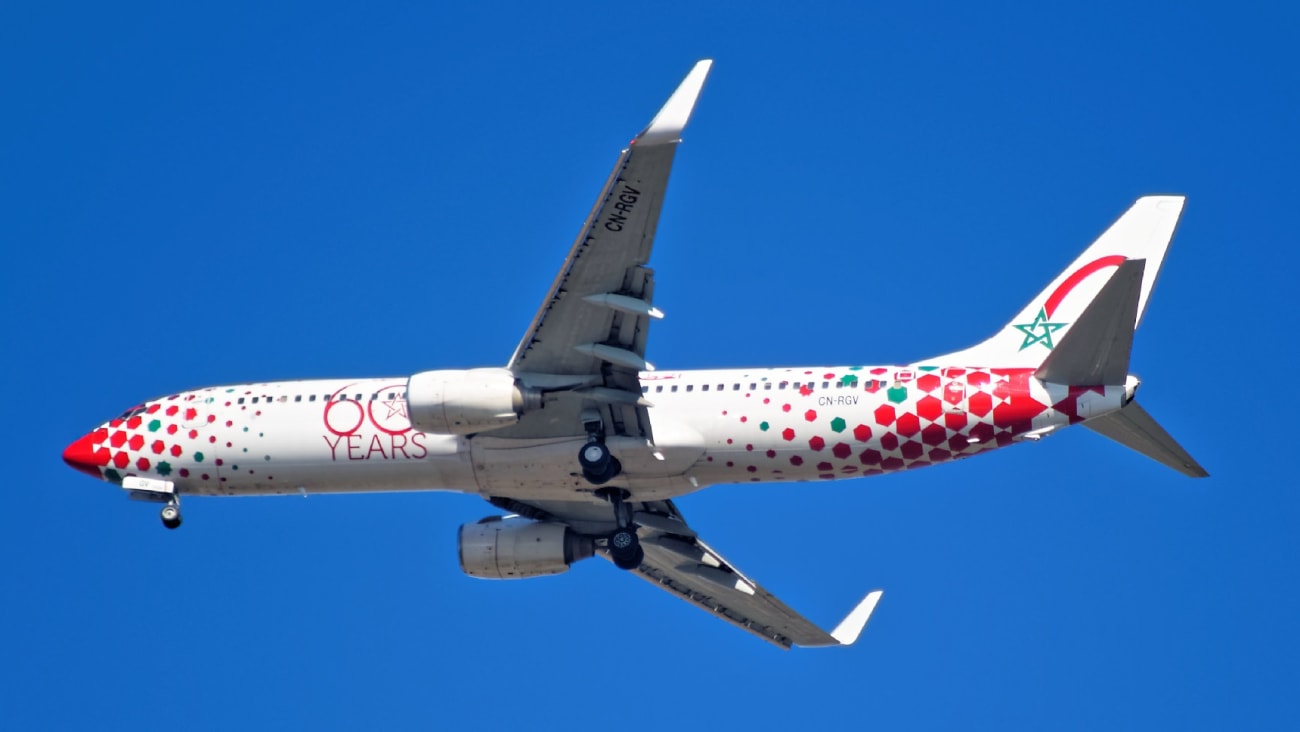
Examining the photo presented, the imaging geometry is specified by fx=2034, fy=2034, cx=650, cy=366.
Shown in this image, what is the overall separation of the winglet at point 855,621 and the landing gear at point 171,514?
1653 cm

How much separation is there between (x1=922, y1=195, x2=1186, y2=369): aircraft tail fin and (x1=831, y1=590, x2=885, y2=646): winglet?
9.30 m

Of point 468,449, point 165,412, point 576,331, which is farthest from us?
point 165,412

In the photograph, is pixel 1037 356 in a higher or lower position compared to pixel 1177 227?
lower

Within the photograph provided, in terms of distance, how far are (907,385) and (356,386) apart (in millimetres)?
12663

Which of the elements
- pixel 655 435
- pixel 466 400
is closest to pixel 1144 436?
pixel 655 435

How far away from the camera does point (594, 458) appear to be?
43031 millimetres

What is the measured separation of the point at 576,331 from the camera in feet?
137

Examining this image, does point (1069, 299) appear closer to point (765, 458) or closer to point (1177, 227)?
point (1177, 227)

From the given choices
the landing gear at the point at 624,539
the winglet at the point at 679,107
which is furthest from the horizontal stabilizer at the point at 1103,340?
the landing gear at the point at 624,539

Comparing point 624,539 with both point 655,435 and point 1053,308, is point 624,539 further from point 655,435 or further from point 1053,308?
point 1053,308

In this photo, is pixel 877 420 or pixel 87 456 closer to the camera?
pixel 877 420

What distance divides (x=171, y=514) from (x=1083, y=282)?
21.7 m

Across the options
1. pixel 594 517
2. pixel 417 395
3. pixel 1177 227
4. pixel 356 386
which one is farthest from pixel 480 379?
pixel 1177 227

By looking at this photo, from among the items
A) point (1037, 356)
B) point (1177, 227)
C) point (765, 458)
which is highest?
point (1177, 227)
